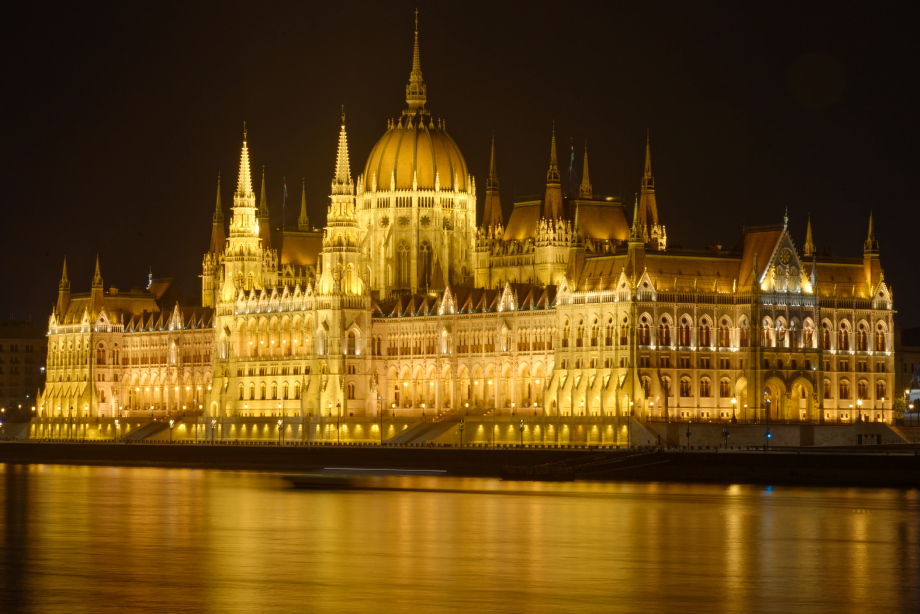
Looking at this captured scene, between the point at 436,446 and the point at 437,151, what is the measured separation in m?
44.6

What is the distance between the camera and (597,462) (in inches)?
5679

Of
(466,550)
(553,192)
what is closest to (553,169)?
(553,192)

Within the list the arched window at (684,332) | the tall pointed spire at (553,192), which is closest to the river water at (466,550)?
the arched window at (684,332)

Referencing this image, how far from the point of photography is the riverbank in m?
134

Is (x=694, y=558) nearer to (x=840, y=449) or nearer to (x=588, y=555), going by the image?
(x=588, y=555)

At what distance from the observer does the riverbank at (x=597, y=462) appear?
134 metres

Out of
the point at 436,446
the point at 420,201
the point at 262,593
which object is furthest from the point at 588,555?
the point at 420,201

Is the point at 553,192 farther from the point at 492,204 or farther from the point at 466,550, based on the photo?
the point at 466,550

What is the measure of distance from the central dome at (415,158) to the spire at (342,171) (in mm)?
7231

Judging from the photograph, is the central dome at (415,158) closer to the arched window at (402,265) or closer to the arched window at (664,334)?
the arched window at (402,265)

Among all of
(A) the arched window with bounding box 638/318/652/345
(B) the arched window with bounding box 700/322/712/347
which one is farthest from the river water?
(B) the arched window with bounding box 700/322/712/347

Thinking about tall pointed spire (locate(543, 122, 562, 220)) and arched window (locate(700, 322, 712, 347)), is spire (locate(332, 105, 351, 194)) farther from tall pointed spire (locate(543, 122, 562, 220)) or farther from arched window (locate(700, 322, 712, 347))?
arched window (locate(700, 322, 712, 347))

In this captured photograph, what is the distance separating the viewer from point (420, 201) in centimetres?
19612

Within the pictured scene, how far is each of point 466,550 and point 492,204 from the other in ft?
348
